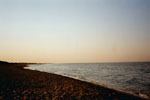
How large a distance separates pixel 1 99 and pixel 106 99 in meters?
7.15

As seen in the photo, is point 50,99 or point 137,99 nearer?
point 50,99

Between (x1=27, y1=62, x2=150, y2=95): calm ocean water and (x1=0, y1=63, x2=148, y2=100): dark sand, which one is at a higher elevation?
(x1=0, y1=63, x2=148, y2=100): dark sand

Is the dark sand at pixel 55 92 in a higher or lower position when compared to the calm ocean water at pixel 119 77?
higher

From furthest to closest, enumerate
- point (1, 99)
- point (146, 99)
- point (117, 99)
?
point (146, 99), point (117, 99), point (1, 99)

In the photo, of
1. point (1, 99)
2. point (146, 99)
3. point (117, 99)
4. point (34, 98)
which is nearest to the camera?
point (1, 99)

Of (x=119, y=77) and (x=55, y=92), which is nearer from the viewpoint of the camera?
(x=55, y=92)

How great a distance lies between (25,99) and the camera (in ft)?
24.2

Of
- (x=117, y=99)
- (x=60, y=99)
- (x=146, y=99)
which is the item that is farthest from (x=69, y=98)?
(x=146, y=99)

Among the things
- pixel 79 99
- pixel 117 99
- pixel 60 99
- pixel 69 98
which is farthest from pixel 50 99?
pixel 117 99

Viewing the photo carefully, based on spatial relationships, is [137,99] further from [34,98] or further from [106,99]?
[34,98]

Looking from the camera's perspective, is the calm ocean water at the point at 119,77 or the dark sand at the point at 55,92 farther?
the calm ocean water at the point at 119,77

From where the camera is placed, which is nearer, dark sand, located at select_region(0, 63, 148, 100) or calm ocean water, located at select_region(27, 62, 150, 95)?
dark sand, located at select_region(0, 63, 148, 100)

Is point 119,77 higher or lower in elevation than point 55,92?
lower

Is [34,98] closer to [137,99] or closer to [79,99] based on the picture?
[79,99]
